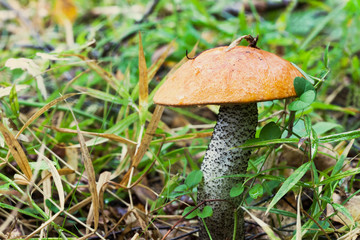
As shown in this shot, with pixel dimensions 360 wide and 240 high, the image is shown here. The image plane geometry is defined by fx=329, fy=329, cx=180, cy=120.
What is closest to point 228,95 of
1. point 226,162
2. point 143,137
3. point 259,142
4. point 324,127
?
point 259,142

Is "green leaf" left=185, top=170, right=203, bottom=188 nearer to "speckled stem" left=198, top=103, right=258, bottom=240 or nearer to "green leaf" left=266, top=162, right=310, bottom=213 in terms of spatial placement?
"speckled stem" left=198, top=103, right=258, bottom=240

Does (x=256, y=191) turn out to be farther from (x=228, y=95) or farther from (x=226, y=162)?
(x=228, y=95)

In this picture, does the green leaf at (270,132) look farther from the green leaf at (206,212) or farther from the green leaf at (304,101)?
the green leaf at (206,212)

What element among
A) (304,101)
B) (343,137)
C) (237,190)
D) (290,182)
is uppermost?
(304,101)

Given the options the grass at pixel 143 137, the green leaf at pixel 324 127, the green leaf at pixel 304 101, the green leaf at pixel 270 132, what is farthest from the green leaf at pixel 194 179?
the green leaf at pixel 324 127

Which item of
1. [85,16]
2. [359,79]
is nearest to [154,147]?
[359,79]

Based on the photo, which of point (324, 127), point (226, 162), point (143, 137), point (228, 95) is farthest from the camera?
point (324, 127)

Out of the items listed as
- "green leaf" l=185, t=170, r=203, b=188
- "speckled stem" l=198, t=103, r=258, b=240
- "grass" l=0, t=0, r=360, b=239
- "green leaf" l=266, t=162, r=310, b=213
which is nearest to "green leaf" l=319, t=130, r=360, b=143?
"grass" l=0, t=0, r=360, b=239
